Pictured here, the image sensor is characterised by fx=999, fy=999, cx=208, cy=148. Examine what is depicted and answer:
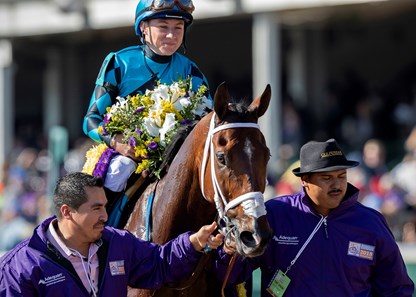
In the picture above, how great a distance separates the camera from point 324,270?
5.16 m

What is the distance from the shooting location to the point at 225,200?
4.80 metres

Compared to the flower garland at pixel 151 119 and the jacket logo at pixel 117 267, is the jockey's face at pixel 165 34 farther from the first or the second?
the jacket logo at pixel 117 267

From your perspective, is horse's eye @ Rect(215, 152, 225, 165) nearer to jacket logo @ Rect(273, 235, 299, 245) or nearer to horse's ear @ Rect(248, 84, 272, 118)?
horse's ear @ Rect(248, 84, 272, 118)

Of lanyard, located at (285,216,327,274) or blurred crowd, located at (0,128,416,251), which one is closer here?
lanyard, located at (285,216,327,274)

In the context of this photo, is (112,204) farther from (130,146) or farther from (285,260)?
(285,260)

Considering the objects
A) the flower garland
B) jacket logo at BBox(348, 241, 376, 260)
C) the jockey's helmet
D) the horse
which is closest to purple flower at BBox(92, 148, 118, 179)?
the flower garland

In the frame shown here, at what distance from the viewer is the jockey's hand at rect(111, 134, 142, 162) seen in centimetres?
577

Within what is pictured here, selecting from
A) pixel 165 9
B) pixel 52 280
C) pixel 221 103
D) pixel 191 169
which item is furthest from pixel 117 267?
pixel 165 9

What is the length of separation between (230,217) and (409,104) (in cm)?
1161

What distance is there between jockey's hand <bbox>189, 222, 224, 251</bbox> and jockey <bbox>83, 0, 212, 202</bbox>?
1.02 metres

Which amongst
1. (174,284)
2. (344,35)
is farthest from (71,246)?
(344,35)

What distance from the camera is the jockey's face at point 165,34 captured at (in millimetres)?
5922

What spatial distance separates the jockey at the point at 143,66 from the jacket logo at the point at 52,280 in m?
1.16

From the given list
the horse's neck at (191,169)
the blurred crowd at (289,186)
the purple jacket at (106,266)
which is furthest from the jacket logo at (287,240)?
the blurred crowd at (289,186)
